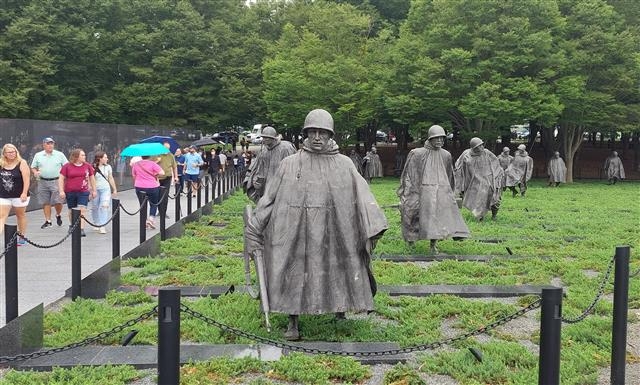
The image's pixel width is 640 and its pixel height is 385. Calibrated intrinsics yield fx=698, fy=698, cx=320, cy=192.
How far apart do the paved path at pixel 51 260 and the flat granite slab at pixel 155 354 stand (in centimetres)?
116

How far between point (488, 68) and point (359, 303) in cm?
2684

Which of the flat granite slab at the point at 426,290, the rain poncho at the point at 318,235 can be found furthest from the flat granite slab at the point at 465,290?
the rain poncho at the point at 318,235

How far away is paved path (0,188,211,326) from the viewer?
7.43 metres

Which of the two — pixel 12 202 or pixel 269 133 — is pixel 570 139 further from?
pixel 12 202

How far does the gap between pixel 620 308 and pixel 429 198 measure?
5.76m

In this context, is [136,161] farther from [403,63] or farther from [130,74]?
[130,74]

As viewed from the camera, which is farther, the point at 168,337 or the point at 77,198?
the point at 77,198

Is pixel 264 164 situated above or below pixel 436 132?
below

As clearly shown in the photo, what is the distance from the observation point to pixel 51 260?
31.2 feet

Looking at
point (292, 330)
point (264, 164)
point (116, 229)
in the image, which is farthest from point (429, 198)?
point (292, 330)

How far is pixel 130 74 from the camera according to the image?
3828cm

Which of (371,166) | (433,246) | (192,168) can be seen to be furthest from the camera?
(371,166)

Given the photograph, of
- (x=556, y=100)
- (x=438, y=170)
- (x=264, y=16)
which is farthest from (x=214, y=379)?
(x=264, y=16)

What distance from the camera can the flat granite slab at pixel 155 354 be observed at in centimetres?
526
